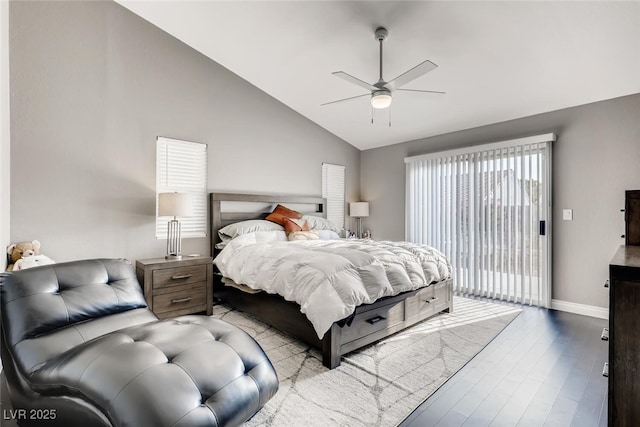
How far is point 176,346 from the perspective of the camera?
1.46 metres

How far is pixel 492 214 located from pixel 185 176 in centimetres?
411

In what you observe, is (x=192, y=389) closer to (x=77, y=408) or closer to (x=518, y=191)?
(x=77, y=408)

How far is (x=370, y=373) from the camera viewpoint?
218 centimetres

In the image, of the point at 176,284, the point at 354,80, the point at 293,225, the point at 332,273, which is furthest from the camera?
the point at 293,225

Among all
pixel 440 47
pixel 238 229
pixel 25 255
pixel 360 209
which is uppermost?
pixel 440 47

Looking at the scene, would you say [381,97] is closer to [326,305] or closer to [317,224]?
[326,305]

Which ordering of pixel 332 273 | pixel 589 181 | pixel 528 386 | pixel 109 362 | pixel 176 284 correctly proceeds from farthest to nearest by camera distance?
pixel 589 181 < pixel 176 284 < pixel 332 273 < pixel 528 386 < pixel 109 362

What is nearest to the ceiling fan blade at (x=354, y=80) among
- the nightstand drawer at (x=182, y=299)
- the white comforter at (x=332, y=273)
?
the white comforter at (x=332, y=273)

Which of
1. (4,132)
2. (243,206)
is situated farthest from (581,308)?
(4,132)

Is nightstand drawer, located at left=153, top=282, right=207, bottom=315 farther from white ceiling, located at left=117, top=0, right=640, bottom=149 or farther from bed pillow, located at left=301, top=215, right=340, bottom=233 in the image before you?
white ceiling, located at left=117, top=0, right=640, bottom=149

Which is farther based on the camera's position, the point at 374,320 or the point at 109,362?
the point at 374,320

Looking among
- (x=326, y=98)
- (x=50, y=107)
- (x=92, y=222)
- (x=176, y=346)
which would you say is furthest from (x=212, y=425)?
(x=326, y=98)

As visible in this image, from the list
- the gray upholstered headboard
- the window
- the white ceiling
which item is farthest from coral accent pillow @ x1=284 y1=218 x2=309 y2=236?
the white ceiling

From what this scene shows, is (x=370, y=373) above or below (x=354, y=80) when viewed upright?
below
